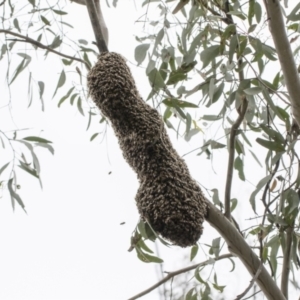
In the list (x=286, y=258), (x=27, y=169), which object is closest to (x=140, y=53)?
(x=27, y=169)

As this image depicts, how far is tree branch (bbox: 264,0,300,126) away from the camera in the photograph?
82 centimetres

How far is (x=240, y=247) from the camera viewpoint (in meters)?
0.91

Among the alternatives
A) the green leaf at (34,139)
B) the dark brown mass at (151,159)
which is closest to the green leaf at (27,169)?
the green leaf at (34,139)

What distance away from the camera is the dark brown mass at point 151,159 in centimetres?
82

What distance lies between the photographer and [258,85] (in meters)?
0.92

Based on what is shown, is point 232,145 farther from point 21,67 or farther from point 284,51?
point 21,67

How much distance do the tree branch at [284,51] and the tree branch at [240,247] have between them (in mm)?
185

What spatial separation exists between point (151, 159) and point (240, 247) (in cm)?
20

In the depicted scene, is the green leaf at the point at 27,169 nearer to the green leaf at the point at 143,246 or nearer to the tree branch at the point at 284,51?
the green leaf at the point at 143,246

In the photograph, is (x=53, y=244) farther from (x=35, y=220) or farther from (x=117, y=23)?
(x=117, y=23)

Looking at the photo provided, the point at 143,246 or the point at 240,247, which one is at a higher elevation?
the point at 143,246

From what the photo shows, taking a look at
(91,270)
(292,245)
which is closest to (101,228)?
(91,270)

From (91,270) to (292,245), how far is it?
1.01 m

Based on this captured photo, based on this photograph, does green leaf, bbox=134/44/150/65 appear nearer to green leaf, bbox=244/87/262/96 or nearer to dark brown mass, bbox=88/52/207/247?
dark brown mass, bbox=88/52/207/247
